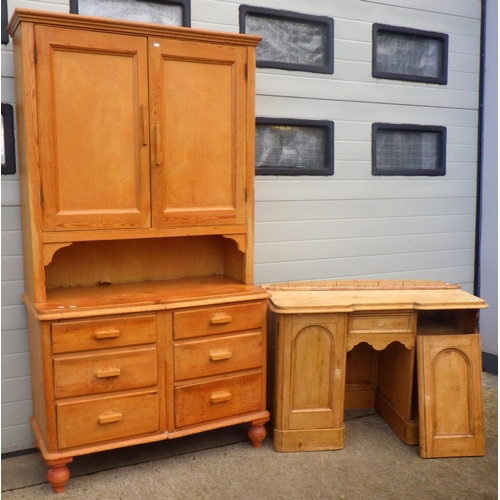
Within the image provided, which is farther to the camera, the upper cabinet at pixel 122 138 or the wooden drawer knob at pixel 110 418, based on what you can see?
the wooden drawer knob at pixel 110 418

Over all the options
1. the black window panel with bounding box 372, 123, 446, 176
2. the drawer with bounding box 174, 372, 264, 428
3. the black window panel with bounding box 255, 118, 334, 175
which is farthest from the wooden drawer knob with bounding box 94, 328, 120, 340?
the black window panel with bounding box 372, 123, 446, 176

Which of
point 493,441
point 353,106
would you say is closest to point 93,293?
point 353,106

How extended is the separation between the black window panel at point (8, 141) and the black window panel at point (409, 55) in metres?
2.38

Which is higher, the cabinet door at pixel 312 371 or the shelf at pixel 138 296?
the shelf at pixel 138 296

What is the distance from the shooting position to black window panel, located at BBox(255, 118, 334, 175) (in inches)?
143

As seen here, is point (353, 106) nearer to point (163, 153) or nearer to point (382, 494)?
point (163, 153)

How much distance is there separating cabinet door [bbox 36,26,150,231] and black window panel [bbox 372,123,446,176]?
6.09 ft

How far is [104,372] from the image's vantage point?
277cm

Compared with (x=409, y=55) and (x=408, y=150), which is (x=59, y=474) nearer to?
(x=408, y=150)

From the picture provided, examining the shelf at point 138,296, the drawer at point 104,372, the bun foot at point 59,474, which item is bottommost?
the bun foot at point 59,474

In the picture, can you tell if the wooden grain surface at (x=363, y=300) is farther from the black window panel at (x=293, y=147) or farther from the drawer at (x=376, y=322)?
the black window panel at (x=293, y=147)

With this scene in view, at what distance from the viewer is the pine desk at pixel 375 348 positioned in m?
3.15

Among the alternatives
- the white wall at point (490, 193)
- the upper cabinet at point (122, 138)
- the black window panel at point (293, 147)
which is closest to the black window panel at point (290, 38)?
the black window panel at point (293, 147)

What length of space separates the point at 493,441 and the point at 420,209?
170 centimetres
